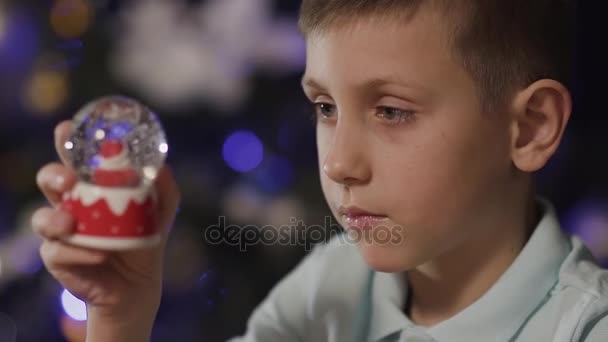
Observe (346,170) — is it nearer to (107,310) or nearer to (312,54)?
(312,54)

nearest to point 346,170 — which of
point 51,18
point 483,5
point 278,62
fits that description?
point 483,5

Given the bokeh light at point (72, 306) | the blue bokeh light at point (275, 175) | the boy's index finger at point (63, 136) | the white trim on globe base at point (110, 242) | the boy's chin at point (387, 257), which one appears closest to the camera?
the white trim on globe base at point (110, 242)

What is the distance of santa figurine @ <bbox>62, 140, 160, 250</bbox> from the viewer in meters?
0.66

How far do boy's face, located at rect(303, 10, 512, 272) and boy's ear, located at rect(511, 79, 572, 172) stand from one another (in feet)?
0.12

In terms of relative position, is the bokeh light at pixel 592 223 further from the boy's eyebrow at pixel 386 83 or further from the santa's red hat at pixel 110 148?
the santa's red hat at pixel 110 148

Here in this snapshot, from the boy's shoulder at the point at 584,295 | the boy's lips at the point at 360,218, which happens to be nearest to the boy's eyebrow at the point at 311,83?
the boy's lips at the point at 360,218

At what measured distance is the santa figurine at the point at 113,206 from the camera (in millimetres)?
657

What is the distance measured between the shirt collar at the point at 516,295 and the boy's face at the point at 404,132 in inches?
3.9

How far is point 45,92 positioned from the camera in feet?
4.55

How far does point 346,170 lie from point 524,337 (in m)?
0.30

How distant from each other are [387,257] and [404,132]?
6.1 inches

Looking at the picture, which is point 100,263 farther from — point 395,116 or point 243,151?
point 243,151

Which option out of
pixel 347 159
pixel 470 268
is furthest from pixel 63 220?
pixel 470 268

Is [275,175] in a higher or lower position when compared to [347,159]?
lower
